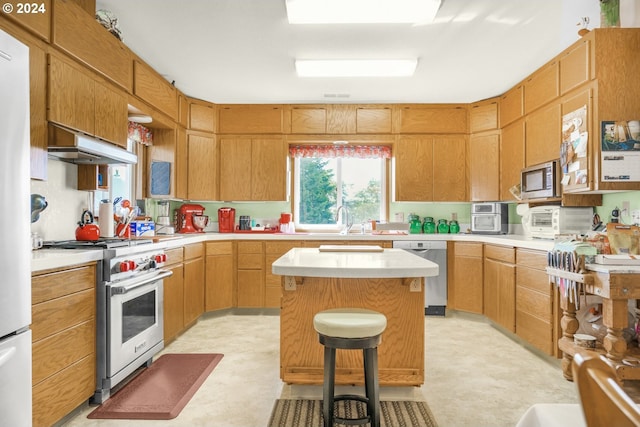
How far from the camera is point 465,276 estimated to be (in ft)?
14.1

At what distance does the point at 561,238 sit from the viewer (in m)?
2.80

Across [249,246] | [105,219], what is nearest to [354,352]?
[105,219]

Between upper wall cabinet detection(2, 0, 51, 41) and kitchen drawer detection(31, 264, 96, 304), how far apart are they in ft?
4.20

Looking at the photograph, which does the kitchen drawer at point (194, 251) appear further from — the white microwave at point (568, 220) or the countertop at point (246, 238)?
the white microwave at point (568, 220)

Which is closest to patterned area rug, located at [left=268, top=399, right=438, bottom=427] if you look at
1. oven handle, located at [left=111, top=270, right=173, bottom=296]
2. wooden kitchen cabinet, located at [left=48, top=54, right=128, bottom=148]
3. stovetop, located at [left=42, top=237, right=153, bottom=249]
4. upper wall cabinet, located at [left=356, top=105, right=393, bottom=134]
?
oven handle, located at [left=111, top=270, right=173, bottom=296]

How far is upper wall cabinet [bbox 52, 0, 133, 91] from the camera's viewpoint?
7.37 ft

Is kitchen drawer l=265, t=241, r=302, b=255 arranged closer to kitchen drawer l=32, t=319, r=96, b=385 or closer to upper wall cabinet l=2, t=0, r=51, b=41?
kitchen drawer l=32, t=319, r=96, b=385

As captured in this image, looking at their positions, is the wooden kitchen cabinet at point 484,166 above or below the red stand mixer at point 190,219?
above

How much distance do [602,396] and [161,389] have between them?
2.62 meters

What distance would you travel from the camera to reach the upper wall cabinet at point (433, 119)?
4652 mm

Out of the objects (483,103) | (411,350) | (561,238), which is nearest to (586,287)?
(561,238)

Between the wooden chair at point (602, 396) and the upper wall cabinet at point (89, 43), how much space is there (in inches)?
109

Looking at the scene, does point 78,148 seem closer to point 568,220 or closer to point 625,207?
point 568,220

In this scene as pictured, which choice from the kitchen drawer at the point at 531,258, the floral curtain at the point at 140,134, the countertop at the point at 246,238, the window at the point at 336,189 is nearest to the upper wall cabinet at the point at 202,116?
the floral curtain at the point at 140,134
